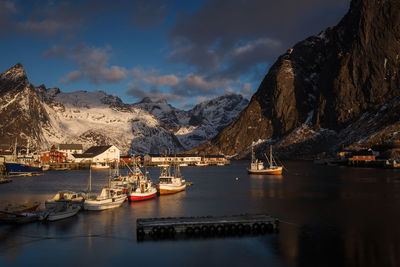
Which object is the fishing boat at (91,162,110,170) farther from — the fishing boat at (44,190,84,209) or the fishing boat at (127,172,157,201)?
the fishing boat at (44,190,84,209)

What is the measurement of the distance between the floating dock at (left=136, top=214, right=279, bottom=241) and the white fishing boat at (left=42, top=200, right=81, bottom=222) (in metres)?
11.3

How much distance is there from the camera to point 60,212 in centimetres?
4344

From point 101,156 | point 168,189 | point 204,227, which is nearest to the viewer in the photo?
point 204,227

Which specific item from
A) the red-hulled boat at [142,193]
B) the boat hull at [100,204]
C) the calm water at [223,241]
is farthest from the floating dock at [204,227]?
the red-hulled boat at [142,193]

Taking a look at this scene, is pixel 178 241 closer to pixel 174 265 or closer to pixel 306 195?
pixel 174 265

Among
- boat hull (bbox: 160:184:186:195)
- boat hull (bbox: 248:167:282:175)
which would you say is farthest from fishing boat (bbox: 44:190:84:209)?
boat hull (bbox: 248:167:282:175)

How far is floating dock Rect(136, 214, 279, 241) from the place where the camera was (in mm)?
35309

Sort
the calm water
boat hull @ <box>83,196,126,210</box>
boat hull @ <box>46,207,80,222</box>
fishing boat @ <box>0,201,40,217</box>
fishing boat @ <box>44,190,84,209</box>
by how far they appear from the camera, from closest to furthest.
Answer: the calm water → boat hull @ <box>46,207,80,222</box> → fishing boat @ <box>0,201,40,217</box> → boat hull @ <box>83,196,126,210</box> → fishing boat @ <box>44,190,84,209</box>

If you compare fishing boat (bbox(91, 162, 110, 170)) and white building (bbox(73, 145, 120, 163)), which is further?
white building (bbox(73, 145, 120, 163))

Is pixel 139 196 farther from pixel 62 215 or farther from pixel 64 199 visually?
pixel 62 215

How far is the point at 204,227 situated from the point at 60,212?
17402 mm

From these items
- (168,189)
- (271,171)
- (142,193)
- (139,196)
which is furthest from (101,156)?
(139,196)

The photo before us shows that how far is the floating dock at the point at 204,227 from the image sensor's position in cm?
3531

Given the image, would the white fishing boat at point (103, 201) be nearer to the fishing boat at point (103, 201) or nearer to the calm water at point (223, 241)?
the fishing boat at point (103, 201)
